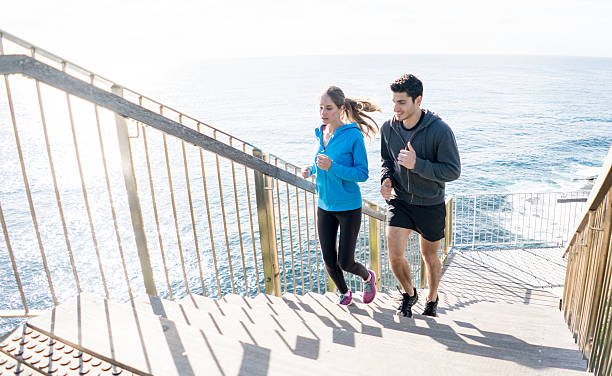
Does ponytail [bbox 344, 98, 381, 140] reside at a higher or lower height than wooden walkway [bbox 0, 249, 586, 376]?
higher

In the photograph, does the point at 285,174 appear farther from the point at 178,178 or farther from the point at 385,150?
the point at 178,178

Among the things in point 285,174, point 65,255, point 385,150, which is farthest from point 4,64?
point 65,255

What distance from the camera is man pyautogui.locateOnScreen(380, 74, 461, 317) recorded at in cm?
323

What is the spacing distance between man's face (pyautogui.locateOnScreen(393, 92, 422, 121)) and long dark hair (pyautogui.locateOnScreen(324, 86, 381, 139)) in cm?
33

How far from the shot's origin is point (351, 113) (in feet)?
Result: 11.8

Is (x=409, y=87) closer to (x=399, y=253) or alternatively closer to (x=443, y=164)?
(x=443, y=164)

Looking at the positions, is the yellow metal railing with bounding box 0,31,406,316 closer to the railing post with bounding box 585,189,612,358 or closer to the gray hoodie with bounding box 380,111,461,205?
the gray hoodie with bounding box 380,111,461,205

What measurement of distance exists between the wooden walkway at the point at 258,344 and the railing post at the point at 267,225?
355 millimetres

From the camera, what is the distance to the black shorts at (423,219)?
3.45 metres

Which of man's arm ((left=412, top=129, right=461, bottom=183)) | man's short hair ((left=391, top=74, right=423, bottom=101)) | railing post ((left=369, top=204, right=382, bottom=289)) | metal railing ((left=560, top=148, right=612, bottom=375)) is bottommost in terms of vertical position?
railing post ((left=369, top=204, right=382, bottom=289))

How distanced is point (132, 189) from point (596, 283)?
9.04ft

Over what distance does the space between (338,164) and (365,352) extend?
1540mm

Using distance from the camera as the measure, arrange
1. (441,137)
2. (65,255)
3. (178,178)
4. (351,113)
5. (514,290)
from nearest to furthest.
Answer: (441,137) < (351,113) < (514,290) < (65,255) < (178,178)

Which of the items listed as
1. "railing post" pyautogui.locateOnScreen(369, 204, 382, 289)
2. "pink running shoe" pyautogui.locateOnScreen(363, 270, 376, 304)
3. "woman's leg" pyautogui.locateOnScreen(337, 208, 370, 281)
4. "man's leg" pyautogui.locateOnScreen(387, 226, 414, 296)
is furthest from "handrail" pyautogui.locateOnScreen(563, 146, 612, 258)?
"railing post" pyautogui.locateOnScreen(369, 204, 382, 289)
